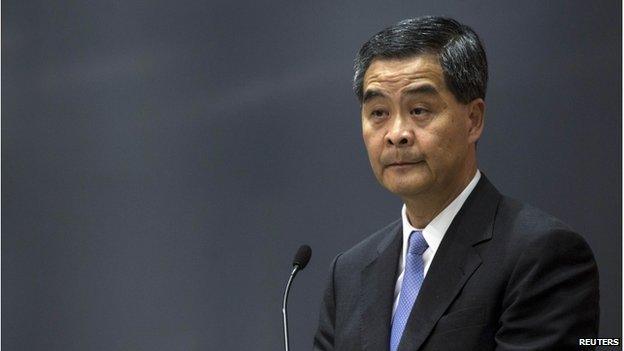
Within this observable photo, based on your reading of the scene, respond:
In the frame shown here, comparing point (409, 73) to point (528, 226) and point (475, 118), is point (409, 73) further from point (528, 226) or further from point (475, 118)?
point (528, 226)

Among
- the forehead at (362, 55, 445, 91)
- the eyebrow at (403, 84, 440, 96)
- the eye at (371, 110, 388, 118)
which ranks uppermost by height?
the forehead at (362, 55, 445, 91)

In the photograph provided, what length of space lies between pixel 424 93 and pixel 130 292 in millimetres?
1700

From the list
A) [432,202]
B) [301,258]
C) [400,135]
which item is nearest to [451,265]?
[432,202]

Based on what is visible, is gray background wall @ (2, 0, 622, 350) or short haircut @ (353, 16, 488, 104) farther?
gray background wall @ (2, 0, 622, 350)

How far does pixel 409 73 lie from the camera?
238 cm

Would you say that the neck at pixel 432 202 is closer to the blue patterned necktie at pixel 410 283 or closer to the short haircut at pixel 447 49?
the blue patterned necktie at pixel 410 283

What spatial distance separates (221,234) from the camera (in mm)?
3539

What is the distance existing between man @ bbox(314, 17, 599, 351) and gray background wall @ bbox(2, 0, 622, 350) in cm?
80

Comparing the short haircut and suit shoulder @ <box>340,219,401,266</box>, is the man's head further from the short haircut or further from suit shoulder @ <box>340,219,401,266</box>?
suit shoulder @ <box>340,219,401,266</box>

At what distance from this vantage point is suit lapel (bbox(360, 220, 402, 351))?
236cm

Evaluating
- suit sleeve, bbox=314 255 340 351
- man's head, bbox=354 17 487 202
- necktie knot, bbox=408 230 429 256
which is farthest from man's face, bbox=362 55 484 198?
suit sleeve, bbox=314 255 340 351

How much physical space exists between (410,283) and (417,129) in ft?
1.20

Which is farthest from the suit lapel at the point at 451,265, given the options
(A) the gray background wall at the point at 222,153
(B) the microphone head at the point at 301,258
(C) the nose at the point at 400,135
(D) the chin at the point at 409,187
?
(A) the gray background wall at the point at 222,153

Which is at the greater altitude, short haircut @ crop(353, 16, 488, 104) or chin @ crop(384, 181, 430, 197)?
short haircut @ crop(353, 16, 488, 104)
